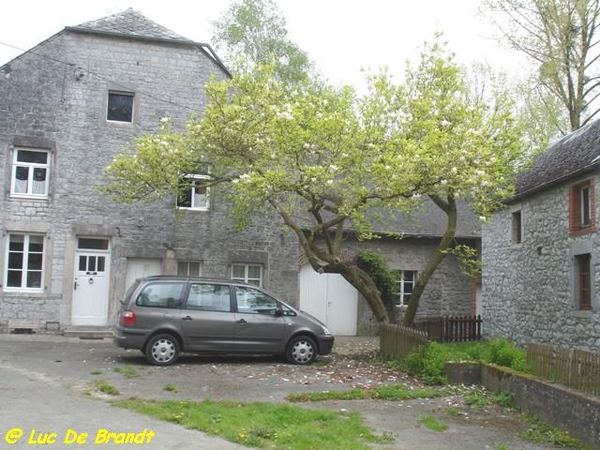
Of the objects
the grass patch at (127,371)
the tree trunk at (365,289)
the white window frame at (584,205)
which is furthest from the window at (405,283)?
the grass patch at (127,371)

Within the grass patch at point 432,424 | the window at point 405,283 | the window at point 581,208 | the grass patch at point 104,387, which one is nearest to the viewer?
the grass patch at point 432,424

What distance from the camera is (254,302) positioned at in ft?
44.2

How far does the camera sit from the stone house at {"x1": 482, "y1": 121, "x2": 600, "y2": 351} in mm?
14789

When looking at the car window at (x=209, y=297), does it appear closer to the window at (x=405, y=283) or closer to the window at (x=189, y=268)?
the window at (x=189, y=268)

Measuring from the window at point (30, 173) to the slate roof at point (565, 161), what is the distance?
13.0m

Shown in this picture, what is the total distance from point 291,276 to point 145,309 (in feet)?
24.5

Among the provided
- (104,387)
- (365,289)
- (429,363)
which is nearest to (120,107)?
(365,289)

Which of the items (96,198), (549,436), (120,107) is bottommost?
(549,436)

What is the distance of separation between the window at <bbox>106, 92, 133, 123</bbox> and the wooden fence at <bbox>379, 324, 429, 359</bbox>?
A: 31.4 feet

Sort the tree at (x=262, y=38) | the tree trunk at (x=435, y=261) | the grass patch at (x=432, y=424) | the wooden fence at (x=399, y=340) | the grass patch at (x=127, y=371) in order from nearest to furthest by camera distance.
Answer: the grass patch at (x=432, y=424) → the grass patch at (x=127, y=371) → the wooden fence at (x=399, y=340) → the tree trunk at (x=435, y=261) → the tree at (x=262, y=38)

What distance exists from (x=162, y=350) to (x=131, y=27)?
1068 centimetres

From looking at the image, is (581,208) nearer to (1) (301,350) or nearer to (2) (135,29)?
(1) (301,350)

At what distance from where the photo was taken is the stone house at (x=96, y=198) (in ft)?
58.0

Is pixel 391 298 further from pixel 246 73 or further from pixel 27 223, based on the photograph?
pixel 27 223
